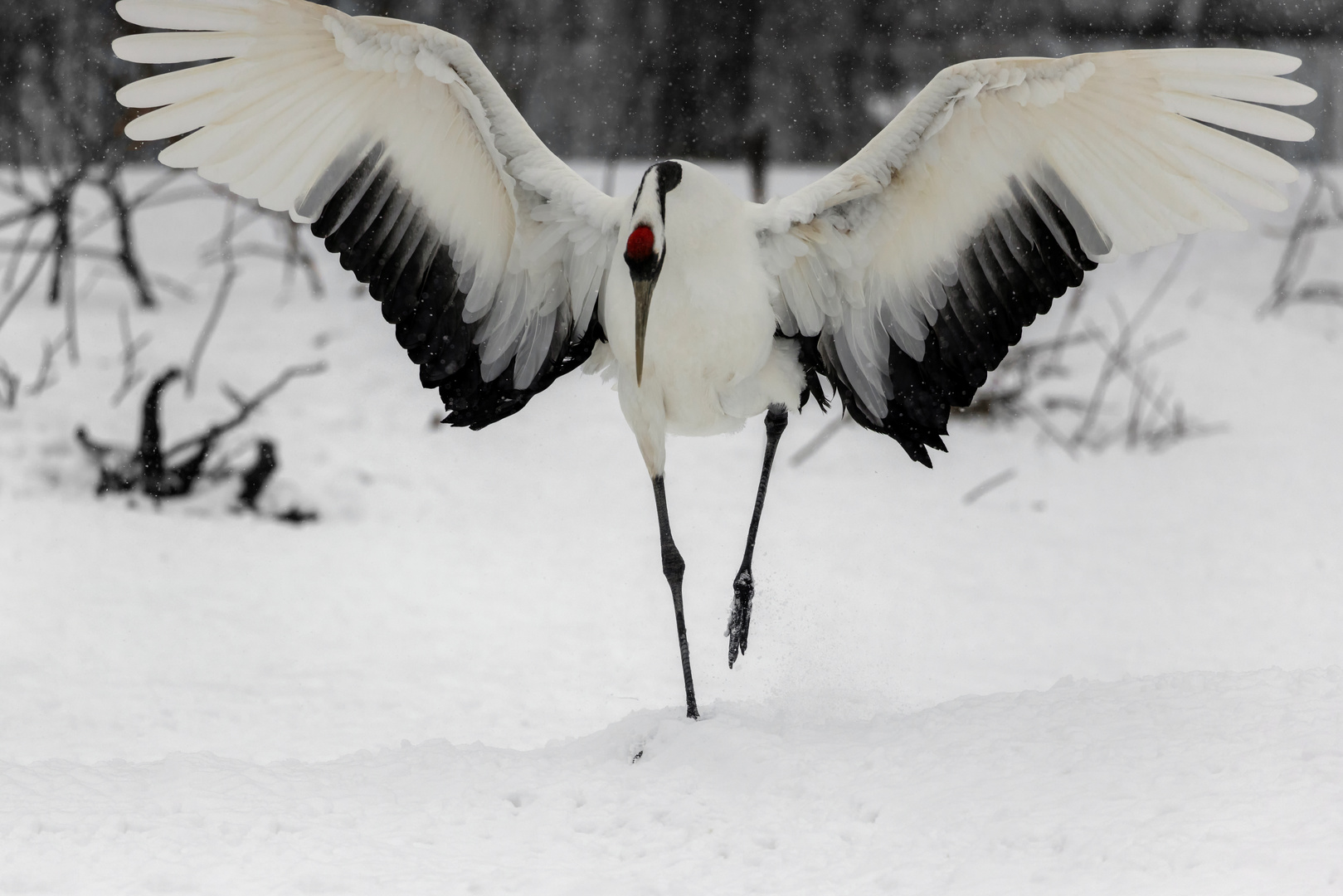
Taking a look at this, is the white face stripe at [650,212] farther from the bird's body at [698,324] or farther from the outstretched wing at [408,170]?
the outstretched wing at [408,170]

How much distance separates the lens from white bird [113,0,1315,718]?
3143mm

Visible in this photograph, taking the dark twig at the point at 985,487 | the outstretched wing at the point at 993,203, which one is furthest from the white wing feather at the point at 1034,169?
the dark twig at the point at 985,487

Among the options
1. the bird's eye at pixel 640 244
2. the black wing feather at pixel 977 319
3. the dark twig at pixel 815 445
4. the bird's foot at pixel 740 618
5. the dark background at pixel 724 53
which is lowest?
the dark twig at pixel 815 445

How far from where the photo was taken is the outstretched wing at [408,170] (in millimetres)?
3180

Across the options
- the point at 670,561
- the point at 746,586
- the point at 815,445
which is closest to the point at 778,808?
the point at 670,561

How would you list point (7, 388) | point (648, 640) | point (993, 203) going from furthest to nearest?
point (7, 388)
point (648, 640)
point (993, 203)

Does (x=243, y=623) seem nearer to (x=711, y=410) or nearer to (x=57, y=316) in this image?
(x=711, y=410)

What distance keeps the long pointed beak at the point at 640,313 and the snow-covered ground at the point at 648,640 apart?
91 cm

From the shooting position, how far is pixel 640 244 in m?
3.15

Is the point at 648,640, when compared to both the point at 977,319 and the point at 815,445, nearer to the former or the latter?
the point at 977,319

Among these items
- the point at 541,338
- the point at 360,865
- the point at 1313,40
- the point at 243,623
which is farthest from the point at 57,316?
the point at 1313,40

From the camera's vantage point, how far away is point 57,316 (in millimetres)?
8055

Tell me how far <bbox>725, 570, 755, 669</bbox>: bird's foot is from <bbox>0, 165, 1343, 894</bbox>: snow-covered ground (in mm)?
181

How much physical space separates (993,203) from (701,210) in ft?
2.43
